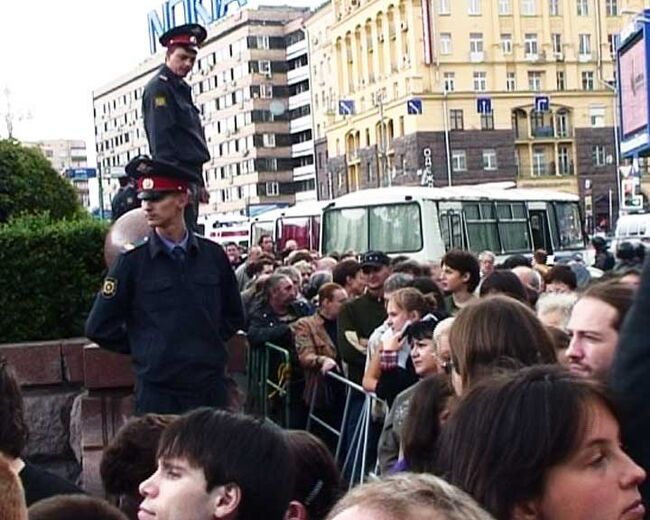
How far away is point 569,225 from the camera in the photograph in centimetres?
2947

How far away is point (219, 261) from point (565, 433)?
143 inches

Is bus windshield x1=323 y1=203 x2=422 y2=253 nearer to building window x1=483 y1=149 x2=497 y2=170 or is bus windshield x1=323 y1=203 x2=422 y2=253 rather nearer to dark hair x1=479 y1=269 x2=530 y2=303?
dark hair x1=479 y1=269 x2=530 y2=303

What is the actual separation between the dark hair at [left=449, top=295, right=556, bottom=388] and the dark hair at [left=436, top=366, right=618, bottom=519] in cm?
119

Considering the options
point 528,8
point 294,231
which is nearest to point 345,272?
point 294,231

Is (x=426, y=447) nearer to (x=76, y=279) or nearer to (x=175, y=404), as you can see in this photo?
(x=175, y=404)

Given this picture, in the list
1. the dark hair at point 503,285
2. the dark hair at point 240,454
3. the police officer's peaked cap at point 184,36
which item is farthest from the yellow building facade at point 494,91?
the dark hair at point 240,454

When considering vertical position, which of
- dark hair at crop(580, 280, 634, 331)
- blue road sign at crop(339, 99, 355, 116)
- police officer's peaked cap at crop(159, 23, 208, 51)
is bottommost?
dark hair at crop(580, 280, 634, 331)

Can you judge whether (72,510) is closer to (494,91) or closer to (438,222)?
(438,222)

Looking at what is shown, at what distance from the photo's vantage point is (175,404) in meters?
5.75

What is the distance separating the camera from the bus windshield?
25047 mm

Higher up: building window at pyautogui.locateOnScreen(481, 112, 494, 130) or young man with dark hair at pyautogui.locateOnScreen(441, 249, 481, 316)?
building window at pyautogui.locateOnScreen(481, 112, 494, 130)

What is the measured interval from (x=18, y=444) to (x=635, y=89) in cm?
3597

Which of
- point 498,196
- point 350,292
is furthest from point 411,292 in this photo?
point 498,196

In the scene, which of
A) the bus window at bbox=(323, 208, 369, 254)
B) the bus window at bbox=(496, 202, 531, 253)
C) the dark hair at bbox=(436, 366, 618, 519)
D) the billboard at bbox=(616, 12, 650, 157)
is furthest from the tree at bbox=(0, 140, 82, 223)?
the billboard at bbox=(616, 12, 650, 157)
